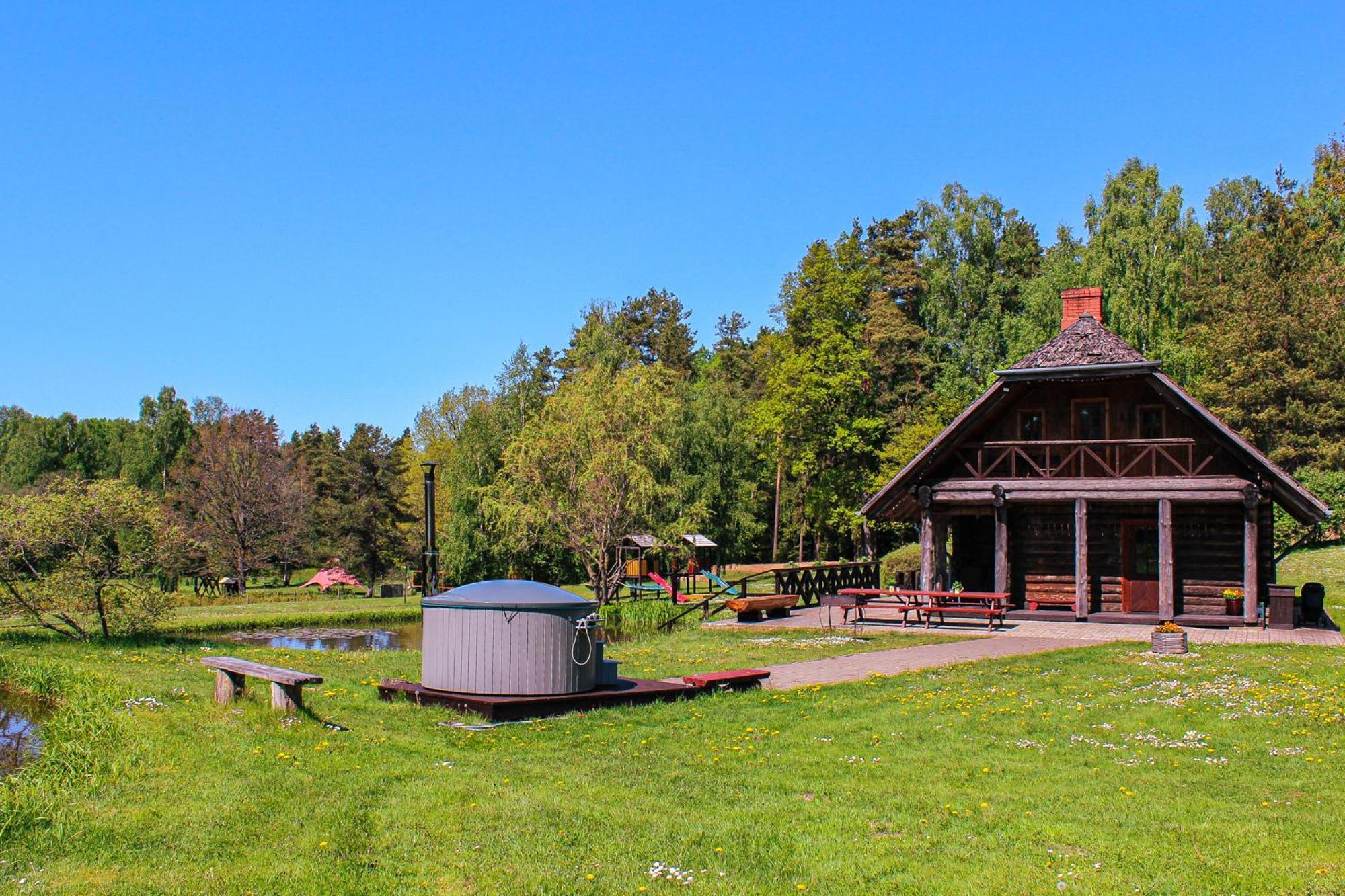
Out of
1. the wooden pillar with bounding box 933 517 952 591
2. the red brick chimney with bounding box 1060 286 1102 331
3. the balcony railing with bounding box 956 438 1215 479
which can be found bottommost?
the wooden pillar with bounding box 933 517 952 591

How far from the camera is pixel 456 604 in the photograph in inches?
506

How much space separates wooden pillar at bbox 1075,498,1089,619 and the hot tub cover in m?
16.2

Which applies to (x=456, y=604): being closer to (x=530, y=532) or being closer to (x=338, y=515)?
(x=530, y=532)

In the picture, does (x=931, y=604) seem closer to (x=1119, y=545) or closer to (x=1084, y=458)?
(x=1084, y=458)

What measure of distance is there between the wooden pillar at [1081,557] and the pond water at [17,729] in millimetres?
21213

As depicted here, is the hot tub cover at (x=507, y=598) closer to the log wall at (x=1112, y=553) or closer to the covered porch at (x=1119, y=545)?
the covered porch at (x=1119, y=545)

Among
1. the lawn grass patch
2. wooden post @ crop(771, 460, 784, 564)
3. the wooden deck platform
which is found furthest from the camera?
wooden post @ crop(771, 460, 784, 564)

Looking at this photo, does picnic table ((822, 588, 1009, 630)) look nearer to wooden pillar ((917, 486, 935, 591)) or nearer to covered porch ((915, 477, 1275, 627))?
wooden pillar ((917, 486, 935, 591))

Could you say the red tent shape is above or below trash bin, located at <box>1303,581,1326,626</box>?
below

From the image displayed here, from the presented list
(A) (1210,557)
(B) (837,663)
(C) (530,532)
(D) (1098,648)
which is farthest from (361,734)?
(C) (530,532)

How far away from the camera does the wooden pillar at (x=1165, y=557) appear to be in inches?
968

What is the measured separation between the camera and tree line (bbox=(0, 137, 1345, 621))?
38.2 metres

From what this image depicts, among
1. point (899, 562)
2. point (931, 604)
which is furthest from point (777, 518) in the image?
point (931, 604)

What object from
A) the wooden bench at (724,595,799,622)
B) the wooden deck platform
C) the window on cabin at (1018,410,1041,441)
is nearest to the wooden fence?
the wooden bench at (724,595,799,622)
